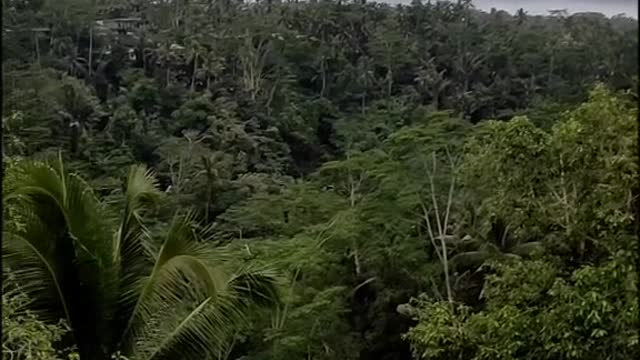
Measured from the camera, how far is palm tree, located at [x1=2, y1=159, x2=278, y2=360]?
7.82 feet

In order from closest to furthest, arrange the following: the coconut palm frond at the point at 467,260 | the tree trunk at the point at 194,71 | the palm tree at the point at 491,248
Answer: the palm tree at the point at 491,248 → the coconut palm frond at the point at 467,260 → the tree trunk at the point at 194,71

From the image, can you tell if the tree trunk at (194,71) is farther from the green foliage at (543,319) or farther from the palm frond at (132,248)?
the palm frond at (132,248)

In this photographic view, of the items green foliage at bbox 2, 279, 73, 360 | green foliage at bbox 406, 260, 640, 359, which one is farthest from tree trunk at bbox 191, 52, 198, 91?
green foliage at bbox 2, 279, 73, 360

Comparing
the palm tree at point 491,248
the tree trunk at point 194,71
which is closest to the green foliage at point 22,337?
the palm tree at point 491,248

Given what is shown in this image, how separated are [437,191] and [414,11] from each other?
47.6 feet

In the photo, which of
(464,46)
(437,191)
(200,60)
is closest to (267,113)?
(200,60)

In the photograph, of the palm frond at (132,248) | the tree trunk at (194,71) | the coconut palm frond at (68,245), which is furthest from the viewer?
the tree trunk at (194,71)

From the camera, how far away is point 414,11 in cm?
2197

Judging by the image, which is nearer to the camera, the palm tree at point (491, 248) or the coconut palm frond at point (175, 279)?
the coconut palm frond at point (175, 279)

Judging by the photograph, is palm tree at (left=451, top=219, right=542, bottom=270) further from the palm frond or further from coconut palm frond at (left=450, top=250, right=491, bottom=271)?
the palm frond

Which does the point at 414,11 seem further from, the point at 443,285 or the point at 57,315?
the point at 57,315

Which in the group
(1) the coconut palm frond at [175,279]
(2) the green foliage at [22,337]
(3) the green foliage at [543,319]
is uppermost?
(2) the green foliage at [22,337]

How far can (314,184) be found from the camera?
10328mm

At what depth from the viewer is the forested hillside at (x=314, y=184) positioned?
2500mm
